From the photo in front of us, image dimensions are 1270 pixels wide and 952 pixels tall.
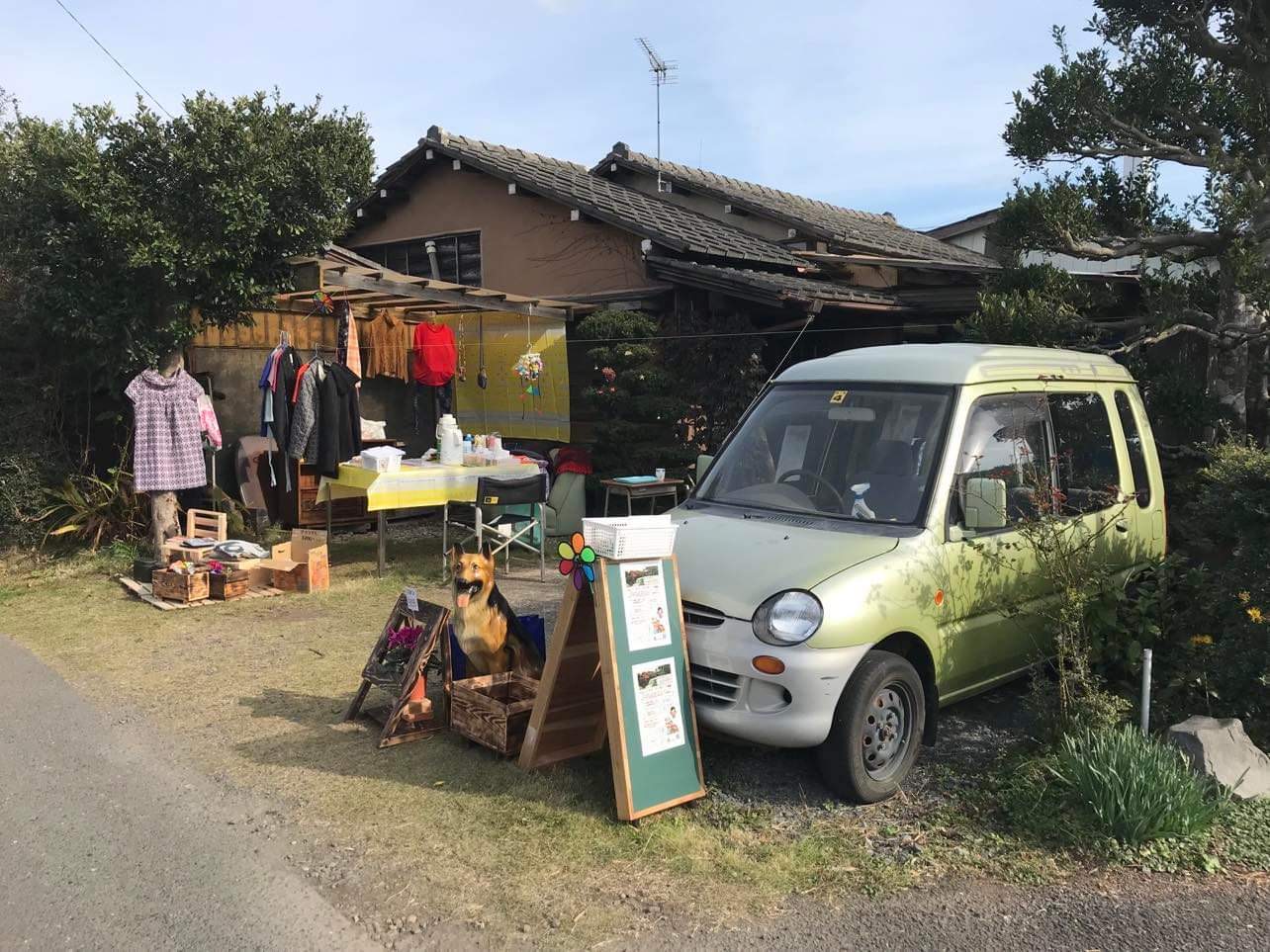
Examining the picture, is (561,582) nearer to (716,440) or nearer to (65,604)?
(716,440)

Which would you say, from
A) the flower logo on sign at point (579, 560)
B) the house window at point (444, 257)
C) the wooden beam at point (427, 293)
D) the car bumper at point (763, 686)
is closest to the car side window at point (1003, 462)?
the car bumper at point (763, 686)

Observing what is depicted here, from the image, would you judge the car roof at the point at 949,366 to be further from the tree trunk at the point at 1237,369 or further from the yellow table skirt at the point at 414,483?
the yellow table skirt at the point at 414,483

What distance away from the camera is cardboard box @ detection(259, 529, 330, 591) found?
Answer: 798cm

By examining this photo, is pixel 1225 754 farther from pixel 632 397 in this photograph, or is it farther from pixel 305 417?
pixel 305 417

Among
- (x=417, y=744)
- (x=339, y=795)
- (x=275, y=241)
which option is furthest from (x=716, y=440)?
(x=339, y=795)

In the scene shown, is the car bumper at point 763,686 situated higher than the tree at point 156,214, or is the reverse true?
the tree at point 156,214

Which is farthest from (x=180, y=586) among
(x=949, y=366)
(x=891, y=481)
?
(x=949, y=366)

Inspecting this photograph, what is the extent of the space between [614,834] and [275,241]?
6.85 meters

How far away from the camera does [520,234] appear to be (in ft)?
42.1

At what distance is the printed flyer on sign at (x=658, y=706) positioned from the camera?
3777mm

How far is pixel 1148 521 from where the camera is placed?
5391 millimetres

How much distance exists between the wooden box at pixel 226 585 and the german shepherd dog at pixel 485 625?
12.5 ft

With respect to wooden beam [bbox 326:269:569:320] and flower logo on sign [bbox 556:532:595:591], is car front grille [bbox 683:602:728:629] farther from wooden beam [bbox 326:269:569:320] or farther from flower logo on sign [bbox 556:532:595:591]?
wooden beam [bbox 326:269:569:320]

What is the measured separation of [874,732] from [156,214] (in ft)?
24.3
